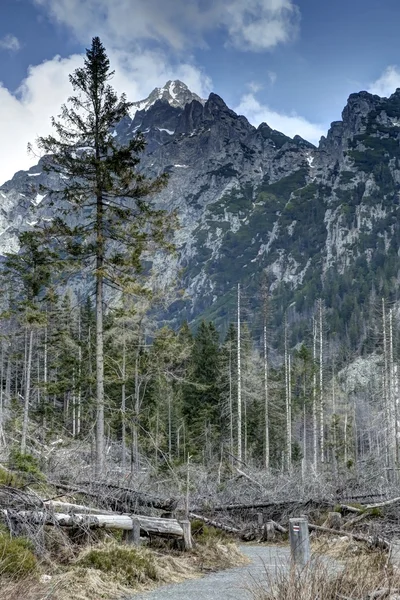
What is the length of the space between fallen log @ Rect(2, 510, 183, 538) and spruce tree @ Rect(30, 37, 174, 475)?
8.03 meters

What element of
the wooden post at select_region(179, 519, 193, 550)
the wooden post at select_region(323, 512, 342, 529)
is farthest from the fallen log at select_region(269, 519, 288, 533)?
the wooden post at select_region(179, 519, 193, 550)

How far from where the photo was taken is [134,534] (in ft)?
30.2

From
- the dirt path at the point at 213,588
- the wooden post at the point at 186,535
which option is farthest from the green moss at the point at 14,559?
the wooden post at the point at 186,535

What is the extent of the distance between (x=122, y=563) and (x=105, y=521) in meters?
1.19

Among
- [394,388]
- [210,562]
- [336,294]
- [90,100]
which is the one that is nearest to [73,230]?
[90,100]

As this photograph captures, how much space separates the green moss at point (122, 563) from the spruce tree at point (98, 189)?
9667 millimetres

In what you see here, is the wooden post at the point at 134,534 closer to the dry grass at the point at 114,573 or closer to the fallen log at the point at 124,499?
the dry grass at the point at 114,573

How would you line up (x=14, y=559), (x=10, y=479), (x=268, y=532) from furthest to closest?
(x=268, y=532)
(x=10, y=479)
(x=14, y=559)

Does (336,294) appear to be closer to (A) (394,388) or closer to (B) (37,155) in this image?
(A) (394,388)

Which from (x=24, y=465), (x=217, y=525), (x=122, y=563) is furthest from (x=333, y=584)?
(x=217, y=525)

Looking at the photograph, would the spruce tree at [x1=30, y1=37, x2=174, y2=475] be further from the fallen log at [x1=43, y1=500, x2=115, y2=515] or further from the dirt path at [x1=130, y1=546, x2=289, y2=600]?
the dirt path at [x1=130, y1=546, x2=289, y2=600]

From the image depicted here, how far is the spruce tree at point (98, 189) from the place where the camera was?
58.9 feet

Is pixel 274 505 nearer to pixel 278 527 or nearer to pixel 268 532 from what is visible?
pixel 278 527

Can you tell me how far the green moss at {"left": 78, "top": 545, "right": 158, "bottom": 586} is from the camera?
24.8ft
